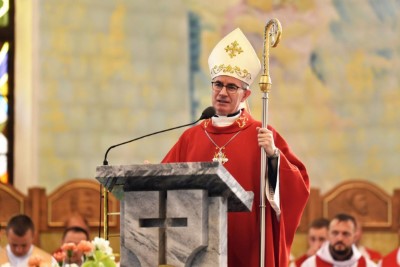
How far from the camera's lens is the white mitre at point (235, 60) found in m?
6.43

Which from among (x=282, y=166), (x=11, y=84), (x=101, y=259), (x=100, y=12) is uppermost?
(x=100, y=12)

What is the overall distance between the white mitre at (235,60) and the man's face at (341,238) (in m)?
4.81

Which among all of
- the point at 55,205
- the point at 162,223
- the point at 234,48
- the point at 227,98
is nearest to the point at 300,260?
the point at 55,205

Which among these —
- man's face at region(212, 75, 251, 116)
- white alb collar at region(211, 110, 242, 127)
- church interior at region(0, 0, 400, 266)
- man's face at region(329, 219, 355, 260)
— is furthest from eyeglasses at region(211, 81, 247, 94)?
church interior at region(0, 0, 400, 266)

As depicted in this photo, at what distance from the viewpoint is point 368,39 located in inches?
567

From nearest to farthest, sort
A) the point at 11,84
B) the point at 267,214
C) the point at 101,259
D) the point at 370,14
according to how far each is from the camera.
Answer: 1. the point at 101,259
2. the point at 267,214
3. the point at 11,84
4. the point at 370,14

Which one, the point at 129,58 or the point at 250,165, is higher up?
the point at 129,58

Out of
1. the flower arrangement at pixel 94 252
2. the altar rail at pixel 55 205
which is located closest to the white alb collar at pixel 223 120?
the flower arrangement at pixel 94 252

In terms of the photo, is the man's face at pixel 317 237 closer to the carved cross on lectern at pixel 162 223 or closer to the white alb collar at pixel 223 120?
the white alb collar at pixel 223 120

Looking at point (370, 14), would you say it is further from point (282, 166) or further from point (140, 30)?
point (282, 166)

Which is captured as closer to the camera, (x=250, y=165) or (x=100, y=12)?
(x=250, y=165)

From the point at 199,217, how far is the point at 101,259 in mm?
473

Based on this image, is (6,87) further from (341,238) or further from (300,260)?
(341,238)

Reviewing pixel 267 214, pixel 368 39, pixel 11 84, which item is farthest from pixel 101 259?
pixel 368 39
